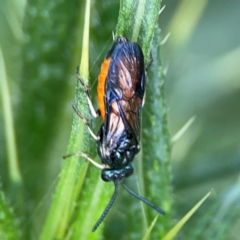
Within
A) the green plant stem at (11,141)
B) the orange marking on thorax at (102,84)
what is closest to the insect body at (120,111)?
the orange marking on thorax at (102,84)

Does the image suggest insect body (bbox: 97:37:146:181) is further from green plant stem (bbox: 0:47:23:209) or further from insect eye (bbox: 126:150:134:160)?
green plant stem (bbox: 0:47:23:209)

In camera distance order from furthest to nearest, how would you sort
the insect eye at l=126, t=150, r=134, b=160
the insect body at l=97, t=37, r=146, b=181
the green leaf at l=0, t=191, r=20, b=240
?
the insect eye at l=126, t=150, r=134, b=160
the insect body at l=97, t=37, r=146, b=181
the green leaf at l=0, t=191, r=20, b=240

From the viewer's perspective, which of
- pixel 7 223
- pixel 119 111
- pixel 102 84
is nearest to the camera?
pixel 7 223

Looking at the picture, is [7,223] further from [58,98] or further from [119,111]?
[119,111]

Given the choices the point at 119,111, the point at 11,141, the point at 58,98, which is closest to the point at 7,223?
the point at 11,141

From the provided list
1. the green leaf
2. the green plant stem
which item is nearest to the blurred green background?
the green plant stem

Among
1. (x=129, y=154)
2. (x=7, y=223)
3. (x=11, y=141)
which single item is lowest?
(x=129, y=154)

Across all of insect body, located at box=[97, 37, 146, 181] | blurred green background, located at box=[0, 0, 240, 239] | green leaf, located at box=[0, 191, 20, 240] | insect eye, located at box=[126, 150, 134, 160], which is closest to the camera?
green leaf, located at box=[0, 191, 20, 240]

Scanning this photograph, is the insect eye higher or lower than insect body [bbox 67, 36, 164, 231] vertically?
lower

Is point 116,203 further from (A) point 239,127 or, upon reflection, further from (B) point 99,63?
(A) point 239,127

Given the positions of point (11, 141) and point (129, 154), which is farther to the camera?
point (129, 154)
